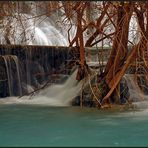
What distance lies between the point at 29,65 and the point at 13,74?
29.6 inches

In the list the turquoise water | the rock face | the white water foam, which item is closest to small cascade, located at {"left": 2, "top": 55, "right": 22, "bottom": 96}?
the rock face

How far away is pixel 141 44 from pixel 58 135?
122 inches

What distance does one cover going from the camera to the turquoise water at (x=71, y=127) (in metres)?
4.95

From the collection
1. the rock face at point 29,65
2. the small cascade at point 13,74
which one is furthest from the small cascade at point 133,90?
the small cascade at point 13,74

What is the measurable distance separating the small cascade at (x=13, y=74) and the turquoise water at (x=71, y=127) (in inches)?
105

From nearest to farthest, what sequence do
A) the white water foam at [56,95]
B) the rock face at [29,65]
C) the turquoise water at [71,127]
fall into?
the turquoise water at [71,127]
the white water foam at [56,95]
the rock face at [29,65]

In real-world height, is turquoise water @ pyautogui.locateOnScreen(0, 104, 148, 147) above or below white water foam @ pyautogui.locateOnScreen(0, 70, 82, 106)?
above

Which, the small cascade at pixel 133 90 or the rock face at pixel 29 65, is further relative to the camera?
the rock face at pixel 29 65

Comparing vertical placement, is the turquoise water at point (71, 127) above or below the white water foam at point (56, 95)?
above

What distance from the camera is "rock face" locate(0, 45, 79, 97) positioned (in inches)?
439

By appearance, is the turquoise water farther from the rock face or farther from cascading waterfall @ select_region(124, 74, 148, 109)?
the rock face

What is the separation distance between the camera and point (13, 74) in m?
11.4

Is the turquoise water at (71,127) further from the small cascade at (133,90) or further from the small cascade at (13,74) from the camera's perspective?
the small cascade at (13,74)

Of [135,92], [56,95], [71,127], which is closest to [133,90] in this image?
[135,92]
